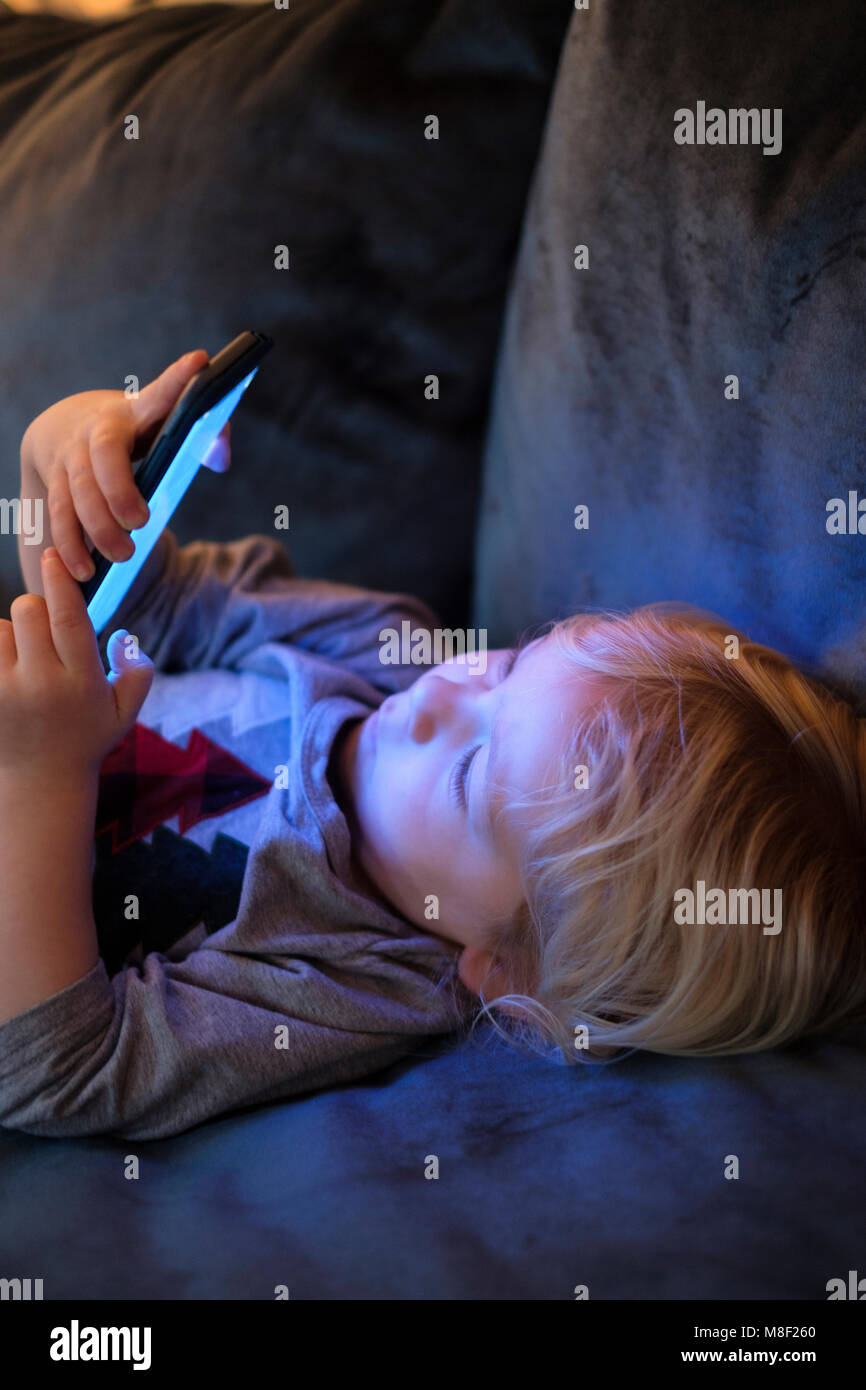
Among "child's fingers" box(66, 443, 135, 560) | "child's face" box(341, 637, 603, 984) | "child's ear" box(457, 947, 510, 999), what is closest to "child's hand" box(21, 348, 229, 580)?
"child's fingers" box(66, 443, 135, 560)

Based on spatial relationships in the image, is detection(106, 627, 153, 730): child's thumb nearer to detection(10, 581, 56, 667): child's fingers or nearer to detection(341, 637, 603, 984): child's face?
detection(10, 581, 56, 667): child's fingers

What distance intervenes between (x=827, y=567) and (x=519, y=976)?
0.40 meters

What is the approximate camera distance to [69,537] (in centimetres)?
69

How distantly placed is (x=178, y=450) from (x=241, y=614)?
33cm

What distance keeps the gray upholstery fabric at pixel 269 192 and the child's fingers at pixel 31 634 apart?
0.37 meters

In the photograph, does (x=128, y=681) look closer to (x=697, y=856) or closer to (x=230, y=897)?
(x=230, y=897)

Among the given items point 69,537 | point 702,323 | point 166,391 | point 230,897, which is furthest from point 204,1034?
point 702,323

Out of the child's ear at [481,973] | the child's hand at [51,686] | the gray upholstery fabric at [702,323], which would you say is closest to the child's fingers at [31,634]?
the child's hand at [51,686]

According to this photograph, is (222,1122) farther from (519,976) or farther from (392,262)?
(392,262)

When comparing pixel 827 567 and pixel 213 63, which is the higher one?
pixel 213 63

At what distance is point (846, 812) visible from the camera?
0.72 m

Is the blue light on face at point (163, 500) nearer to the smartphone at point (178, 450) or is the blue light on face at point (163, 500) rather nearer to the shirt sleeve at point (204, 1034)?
the smartphone at point (178, 450)
